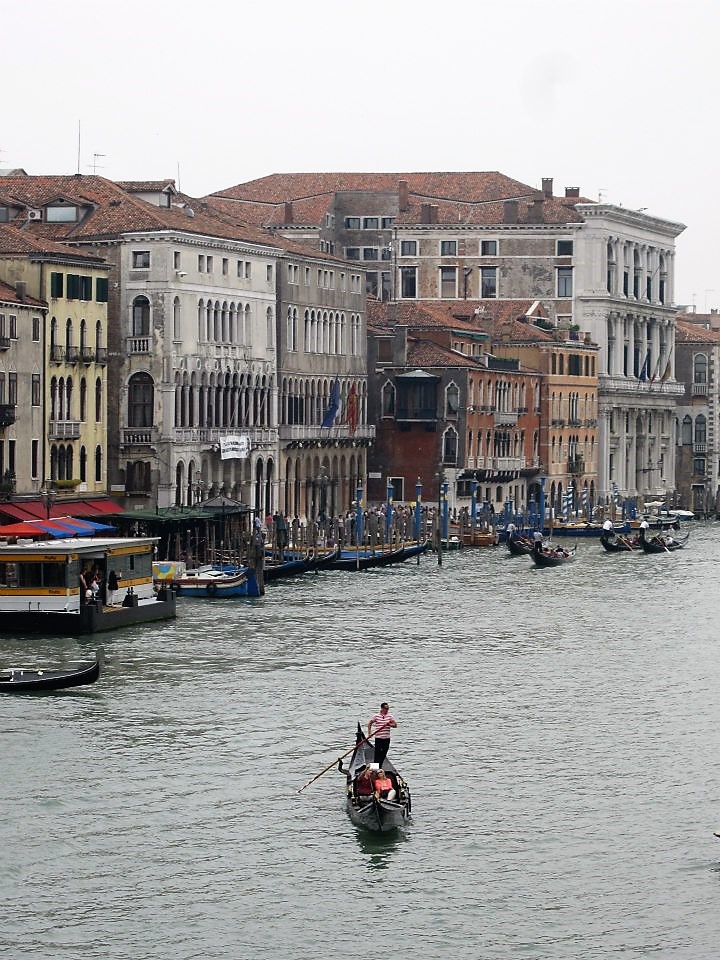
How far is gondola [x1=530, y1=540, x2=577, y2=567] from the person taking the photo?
6688 centimetres

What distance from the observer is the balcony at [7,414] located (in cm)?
5622

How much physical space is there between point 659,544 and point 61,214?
69.3ft

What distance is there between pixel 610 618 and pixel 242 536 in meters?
13.0

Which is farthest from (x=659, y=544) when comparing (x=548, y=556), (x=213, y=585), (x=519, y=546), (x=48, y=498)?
(x=48, y=498)

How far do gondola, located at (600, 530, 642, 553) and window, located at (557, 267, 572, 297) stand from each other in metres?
22.6

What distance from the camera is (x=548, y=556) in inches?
2648

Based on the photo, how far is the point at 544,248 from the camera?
96.9 m

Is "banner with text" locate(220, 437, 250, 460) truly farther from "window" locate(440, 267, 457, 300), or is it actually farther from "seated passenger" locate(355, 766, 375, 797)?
"seated passenger" locate(355, 766, 375, 797)

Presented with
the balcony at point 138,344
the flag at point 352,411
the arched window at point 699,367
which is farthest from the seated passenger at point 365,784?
the arched window at point 699,367

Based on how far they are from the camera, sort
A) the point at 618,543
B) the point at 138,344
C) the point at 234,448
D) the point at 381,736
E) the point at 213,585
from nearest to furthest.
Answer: the point at 381,736 < the point at 213,585 < the point at 138,344 < the point at 234,448 < the point at 618,543

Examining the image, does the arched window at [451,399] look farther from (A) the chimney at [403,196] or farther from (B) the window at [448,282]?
(A) the chimney at [403,196]

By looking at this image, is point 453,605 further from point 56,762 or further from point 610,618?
point 56,762

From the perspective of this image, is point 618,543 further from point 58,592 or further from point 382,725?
point 382,725

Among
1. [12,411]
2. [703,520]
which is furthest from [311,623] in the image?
[703,520]
